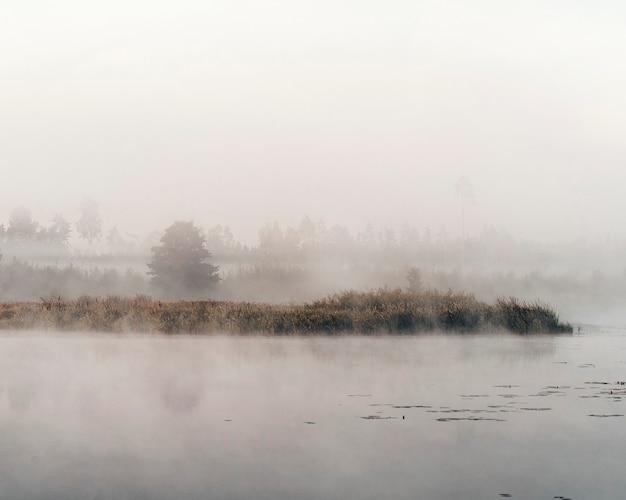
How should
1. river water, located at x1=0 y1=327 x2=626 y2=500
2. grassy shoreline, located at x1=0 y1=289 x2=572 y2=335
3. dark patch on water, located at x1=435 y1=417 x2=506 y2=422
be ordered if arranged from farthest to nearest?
grassy shoreline, located at x1=0 y1=289 x2=572 y2=335
dark patch on water, located at x1=435 y1=417 x2=506 y2=422
river water, located at x1=0 y1=327 x2=626 y2=500

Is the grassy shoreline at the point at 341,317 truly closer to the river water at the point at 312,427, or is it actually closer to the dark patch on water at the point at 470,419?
the river water at the point at 312,427

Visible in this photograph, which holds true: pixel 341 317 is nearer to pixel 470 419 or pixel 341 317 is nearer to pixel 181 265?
pixel 470 419

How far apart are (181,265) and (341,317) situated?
35803mm

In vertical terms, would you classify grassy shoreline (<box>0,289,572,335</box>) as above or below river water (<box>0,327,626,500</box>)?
above

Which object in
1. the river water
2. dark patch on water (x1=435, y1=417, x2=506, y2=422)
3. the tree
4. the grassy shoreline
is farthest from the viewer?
the tree

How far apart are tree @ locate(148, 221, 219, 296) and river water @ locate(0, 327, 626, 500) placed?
4380 cm

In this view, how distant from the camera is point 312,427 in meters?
11.9

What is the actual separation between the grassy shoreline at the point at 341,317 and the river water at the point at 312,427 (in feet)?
32.9

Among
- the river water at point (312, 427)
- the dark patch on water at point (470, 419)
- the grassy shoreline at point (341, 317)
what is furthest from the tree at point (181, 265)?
the dark patch on water at point (470, 419)

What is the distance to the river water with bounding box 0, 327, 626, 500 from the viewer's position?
28.3ft

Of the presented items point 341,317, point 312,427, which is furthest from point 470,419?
point 341,317

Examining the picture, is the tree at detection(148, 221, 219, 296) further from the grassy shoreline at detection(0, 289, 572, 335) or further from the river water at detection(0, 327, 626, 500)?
the river water at detection(0, 327, 626, 500)

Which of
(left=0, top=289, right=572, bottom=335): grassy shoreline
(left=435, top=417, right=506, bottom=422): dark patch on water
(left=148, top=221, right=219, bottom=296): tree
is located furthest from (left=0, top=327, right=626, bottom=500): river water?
(left=148, top=221, right=219, bottom=296): tree

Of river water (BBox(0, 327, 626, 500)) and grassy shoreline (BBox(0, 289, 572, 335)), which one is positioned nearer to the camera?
river water (BBox(0, 327, 626, 500))
